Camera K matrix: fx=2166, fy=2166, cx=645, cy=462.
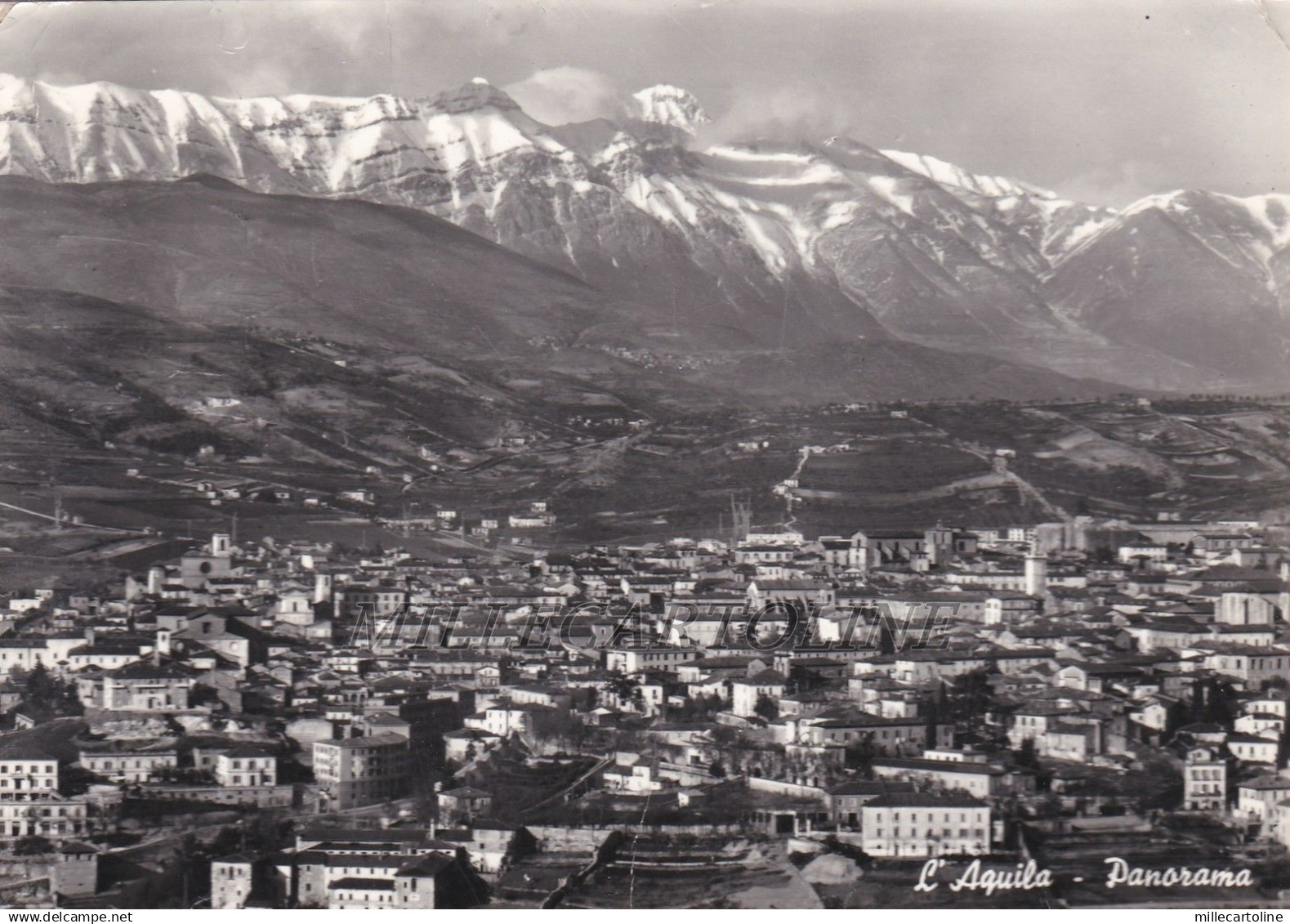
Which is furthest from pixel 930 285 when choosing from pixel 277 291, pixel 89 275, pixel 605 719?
pixel 605 719

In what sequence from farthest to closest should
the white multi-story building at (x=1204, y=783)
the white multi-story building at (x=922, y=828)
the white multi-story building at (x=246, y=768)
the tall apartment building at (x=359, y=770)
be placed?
the tall apartment building at (x=359, y=770) → the white multi-story building at (x=246, y=768) → the white multi-story building at (x=1204, y=783) → the white multi-story building at (x=922, y=828)

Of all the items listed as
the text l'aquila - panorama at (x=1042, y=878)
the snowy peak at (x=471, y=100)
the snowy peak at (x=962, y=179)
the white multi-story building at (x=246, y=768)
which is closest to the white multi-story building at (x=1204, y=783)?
the text l'aquila - panorama at (x=1042, y=878)

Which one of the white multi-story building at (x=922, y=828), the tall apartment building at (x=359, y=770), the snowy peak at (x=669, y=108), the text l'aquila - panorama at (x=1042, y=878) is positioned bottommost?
the text l'aquila - panorama at (x=1042, y=878)

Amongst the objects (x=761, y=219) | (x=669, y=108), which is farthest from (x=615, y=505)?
(x=761, y=219)

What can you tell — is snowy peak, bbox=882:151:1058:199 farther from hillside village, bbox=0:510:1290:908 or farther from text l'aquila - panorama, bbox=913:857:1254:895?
text l'aquila - panorama, bbox=913:857:1254:895

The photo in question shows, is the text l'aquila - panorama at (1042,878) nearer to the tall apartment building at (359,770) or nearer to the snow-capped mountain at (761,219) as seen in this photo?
the tall apartment building at (359,770)

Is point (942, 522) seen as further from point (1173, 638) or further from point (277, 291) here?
point (277, 291)

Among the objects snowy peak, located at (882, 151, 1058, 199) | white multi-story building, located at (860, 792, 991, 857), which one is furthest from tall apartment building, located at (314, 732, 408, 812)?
snowy peak, located at (882, 151, 1058, 199)
